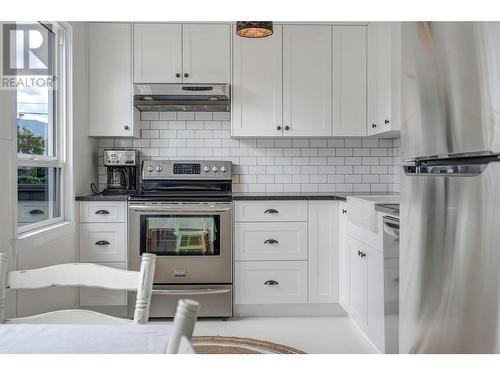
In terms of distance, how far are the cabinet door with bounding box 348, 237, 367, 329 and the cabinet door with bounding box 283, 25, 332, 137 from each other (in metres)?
1.04

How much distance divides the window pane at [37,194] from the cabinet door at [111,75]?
63 centimetres


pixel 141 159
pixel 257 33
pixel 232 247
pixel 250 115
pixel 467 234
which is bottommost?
pixel 232 247

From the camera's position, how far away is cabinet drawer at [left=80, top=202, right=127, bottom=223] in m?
3.49

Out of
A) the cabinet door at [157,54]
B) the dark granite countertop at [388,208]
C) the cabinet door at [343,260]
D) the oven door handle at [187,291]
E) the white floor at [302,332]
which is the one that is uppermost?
the cabinet door at [157,54]

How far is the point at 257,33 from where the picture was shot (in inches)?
105

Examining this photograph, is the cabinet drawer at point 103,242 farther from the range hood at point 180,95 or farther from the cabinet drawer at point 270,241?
the range hood at point 180,95

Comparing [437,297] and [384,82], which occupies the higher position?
[384,82]

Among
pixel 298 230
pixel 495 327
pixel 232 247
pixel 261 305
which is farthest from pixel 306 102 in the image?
pixel 495 327

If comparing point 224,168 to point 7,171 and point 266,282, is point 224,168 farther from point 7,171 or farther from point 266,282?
point 7,171

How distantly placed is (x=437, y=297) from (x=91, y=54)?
320cm

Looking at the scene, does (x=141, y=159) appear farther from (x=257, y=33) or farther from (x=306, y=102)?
(x=257, y=33)

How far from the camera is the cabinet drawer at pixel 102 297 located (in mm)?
3498

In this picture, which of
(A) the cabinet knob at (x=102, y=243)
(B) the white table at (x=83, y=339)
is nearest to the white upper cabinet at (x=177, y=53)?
(A) the cabinet knob at (x=102, y=243)

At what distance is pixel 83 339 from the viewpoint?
0.96 meters
